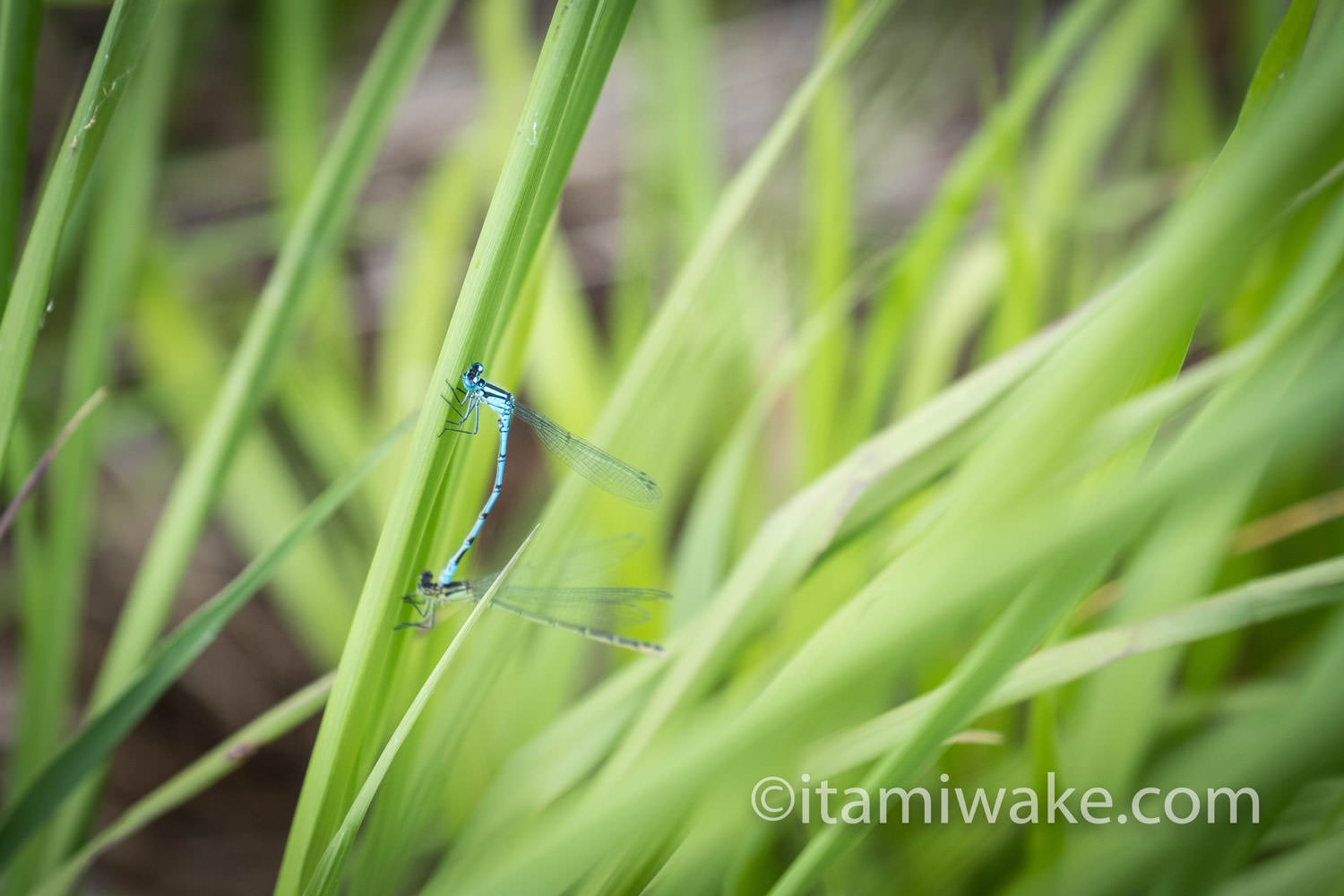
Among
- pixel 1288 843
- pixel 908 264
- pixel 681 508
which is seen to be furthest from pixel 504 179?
pixel 681 508

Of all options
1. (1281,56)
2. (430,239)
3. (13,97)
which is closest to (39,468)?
(13,97)

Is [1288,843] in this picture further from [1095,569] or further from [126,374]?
[126,374]

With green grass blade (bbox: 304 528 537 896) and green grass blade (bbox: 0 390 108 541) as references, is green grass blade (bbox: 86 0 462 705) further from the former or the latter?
green grass blade (bbox: 304 528 537 896)

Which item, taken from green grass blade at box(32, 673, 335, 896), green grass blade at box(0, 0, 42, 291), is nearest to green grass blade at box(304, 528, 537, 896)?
green grass blade at box(32, 673, 335, 896)

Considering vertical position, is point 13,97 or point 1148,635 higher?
point 13,97

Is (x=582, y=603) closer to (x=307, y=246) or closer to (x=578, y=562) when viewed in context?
(x=578, y=562)

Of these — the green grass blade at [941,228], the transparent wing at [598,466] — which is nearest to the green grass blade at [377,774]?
the transparent wing at [598,466]

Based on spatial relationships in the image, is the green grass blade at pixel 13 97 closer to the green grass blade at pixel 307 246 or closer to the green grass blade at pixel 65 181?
the green grass blade at pixel 65 181
